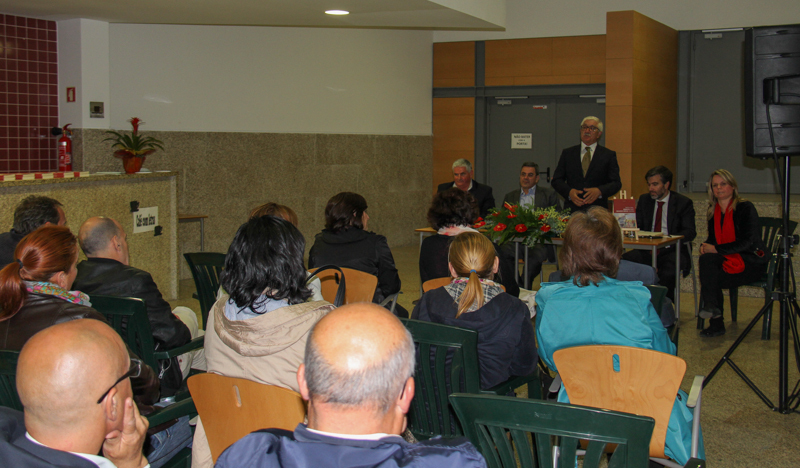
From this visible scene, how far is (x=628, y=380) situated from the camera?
203 centimetres

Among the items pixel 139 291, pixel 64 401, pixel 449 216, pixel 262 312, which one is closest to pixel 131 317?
pixel 139 291

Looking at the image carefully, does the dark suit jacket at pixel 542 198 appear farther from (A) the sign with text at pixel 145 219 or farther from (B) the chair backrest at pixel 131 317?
(B) the chair backrest at pixel 131 317

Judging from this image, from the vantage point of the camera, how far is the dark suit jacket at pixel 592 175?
628cm

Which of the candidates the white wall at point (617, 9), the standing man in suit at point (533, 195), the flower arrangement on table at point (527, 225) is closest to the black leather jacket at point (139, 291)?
the flower arrangement on table at point (527, 225)

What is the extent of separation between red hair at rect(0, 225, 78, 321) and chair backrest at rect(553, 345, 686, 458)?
1758 millimetres

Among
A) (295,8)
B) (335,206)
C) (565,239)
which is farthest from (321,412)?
(295,8)

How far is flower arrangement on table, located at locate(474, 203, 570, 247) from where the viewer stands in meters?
5.04

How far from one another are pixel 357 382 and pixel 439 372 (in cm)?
122

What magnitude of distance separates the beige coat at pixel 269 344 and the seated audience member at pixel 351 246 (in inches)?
71.4

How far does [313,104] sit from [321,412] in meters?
7.29

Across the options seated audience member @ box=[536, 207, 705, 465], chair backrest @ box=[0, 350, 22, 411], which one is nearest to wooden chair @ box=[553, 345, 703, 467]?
seated audience member @ box=[536, 207, 705, 465]

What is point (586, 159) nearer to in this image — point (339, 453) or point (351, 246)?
point (351, 246)

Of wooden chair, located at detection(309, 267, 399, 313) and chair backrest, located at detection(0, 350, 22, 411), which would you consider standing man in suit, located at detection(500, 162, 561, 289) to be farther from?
chair backrest, located at detection(0, 350, 22, 411)

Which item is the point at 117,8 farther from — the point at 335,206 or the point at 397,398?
the point at 397,398
